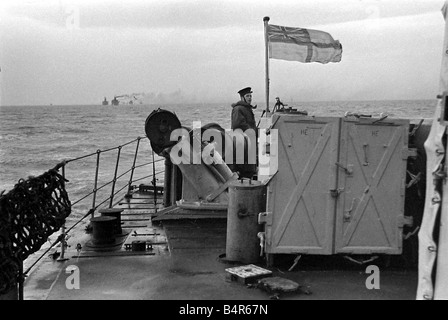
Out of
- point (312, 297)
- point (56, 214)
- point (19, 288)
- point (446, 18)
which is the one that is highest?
point (446, 18)

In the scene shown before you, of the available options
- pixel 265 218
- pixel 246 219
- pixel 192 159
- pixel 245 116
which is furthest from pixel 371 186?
pixel 245 116

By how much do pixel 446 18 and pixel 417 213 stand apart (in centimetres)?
380

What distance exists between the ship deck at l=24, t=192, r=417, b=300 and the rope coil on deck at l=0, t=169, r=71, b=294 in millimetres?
911

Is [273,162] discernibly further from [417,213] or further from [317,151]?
[417,213]

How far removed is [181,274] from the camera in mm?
6723

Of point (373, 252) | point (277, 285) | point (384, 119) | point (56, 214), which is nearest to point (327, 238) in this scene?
point (373, 252)

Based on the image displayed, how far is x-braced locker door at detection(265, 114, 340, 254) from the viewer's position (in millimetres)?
6465

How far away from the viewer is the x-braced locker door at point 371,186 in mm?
6543

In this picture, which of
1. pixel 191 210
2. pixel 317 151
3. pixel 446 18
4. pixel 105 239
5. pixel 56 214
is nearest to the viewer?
pixel 446 18

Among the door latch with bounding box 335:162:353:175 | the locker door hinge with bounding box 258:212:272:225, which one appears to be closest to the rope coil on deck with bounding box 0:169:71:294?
the locker door hinge with bounding box 258:212:272:225

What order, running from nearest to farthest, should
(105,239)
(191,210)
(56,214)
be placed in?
(56,214)
(105,239)
(191,210)

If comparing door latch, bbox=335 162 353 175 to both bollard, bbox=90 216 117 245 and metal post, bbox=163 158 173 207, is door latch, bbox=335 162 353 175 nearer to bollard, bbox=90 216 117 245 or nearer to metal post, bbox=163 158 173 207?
bollard, bbox=90 216 117 245

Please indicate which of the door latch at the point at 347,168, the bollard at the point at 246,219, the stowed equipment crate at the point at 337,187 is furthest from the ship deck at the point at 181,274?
the door latch at the point at 347,168

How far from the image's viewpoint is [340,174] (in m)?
6.55
